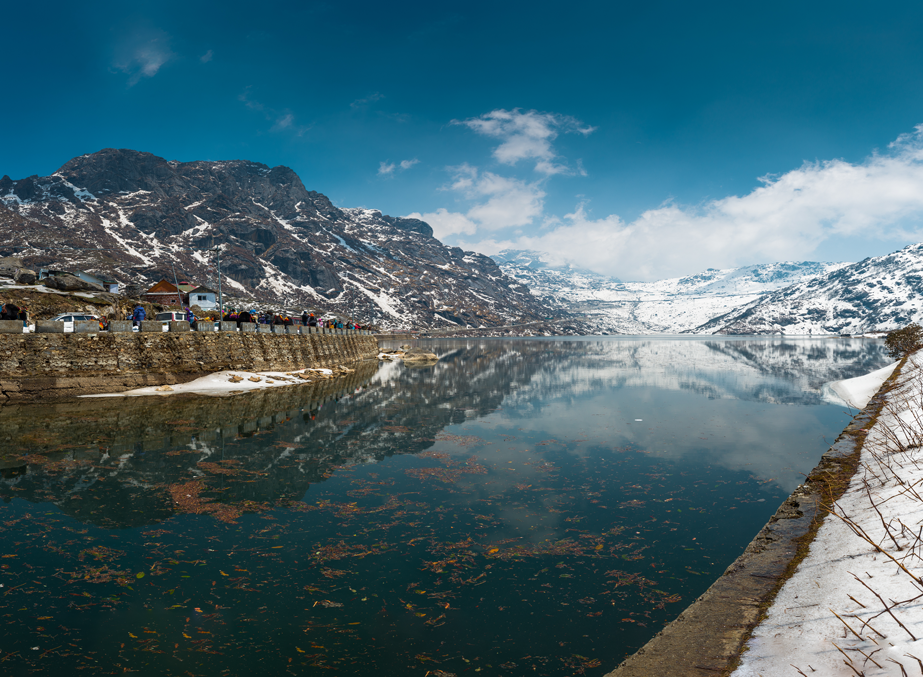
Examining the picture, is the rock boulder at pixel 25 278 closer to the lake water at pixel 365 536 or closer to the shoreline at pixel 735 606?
the lake water at pixel 365 536

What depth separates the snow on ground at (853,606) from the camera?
16.0ft

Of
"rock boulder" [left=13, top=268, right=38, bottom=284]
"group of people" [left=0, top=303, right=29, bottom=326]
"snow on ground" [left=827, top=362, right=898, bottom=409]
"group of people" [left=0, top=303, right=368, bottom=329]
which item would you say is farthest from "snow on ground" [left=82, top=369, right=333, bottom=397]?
"snow on ground" [left=827, top=362, right=898, bottom=409]

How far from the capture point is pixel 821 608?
20.5ft

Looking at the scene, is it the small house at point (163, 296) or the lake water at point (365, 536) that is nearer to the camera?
the lake water at point (365, 536)

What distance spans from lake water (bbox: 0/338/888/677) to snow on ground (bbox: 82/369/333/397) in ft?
22.4

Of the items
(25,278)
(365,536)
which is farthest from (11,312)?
(25,278)

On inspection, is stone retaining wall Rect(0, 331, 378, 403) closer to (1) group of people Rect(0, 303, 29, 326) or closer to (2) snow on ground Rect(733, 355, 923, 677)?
(1) group of people Rect(0, 303, 29, 326)

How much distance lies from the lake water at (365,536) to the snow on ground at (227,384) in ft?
22.4

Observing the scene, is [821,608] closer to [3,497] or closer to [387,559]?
[387,559]

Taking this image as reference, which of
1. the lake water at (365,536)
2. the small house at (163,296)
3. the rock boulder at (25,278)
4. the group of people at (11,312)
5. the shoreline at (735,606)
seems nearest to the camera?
the shoreline at (735,606)

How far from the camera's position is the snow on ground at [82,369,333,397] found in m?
33.3

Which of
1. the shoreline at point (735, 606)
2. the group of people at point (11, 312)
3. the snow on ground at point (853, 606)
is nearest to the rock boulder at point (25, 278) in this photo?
the group of people at point (11, 312)

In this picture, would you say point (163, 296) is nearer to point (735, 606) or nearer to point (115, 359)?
point (115, 359)

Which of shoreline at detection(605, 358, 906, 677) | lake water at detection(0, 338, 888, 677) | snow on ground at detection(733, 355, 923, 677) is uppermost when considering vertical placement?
snow on ground at detection(733, 355, 923, 677)
